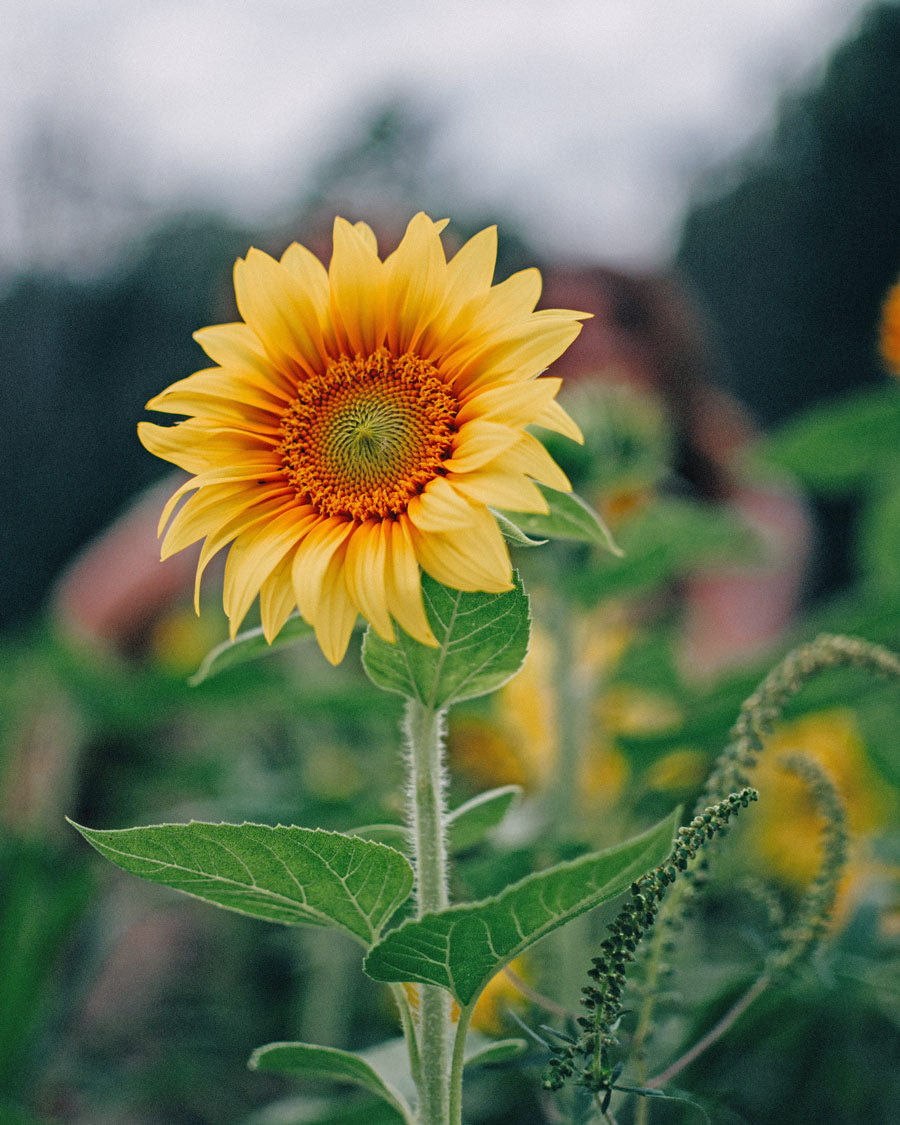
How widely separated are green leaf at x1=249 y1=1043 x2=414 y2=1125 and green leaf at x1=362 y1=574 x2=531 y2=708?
0.37 feet

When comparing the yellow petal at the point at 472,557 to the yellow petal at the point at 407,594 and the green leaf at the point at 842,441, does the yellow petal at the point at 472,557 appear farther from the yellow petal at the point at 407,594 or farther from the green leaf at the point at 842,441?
the green leaf at the point at 842,441

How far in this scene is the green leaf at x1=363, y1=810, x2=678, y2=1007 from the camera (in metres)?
0.24

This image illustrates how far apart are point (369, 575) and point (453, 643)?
0.13ft

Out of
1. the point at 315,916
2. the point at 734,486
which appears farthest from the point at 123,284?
the point at 315,916

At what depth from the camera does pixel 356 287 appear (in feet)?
1.05

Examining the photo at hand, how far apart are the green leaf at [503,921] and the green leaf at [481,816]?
0.08 metres

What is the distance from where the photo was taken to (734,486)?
1.86 metres

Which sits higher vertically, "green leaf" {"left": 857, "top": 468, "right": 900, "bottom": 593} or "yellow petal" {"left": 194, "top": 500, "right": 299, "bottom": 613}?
"green leaf" {"left": 857, "top": 468, "right": 900, "bottom": 593}

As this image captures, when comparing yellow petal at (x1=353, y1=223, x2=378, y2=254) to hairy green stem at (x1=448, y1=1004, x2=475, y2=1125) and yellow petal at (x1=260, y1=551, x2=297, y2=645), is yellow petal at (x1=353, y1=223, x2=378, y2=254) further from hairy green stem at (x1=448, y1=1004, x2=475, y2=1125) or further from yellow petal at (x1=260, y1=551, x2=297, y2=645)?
hairy green stem at (x1=448, y1=1004, x2=475, y2=1125)

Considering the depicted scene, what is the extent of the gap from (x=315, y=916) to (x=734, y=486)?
171 cm

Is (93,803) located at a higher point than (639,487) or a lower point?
lower

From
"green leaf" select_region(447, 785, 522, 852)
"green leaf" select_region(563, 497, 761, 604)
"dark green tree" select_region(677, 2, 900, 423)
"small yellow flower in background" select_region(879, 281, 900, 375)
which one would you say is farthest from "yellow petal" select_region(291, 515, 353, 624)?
"dark green tree" select_region(677, 2, 900, 423)

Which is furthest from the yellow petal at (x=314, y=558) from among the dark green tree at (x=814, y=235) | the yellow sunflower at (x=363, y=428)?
the dark green tree at (x=814, y=235)

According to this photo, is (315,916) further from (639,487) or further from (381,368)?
(639,487)
